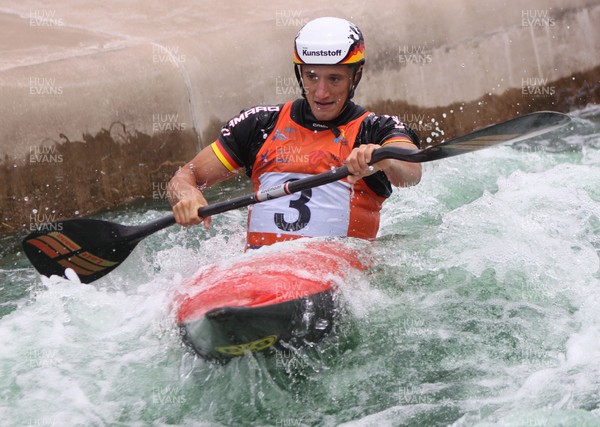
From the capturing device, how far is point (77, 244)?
4.53 meters

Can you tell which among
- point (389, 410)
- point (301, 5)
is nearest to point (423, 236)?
point (389, 410)

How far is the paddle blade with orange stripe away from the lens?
450 cm

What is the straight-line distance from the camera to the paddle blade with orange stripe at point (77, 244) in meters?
4.50

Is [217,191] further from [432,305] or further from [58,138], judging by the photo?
[432,305]

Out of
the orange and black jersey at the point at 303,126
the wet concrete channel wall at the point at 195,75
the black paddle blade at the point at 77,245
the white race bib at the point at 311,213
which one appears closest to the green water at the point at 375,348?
the black paddle blade at the point at 77,245

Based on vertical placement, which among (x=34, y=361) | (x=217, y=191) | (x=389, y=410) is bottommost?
(x=389, y=410)

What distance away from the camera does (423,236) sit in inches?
185

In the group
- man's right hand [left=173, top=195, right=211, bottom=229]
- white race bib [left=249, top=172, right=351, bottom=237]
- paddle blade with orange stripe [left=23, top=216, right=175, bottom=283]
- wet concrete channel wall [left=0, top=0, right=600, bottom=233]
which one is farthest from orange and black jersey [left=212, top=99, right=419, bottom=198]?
wet concrete channel wall [left=0, top=0, right=600, bottom=233]

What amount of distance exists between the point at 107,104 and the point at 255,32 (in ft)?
4.56

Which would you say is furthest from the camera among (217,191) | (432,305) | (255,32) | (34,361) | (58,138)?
(255,32)

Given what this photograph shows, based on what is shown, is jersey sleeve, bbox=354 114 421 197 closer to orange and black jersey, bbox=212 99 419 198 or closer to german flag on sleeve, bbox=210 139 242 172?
orange and black jersey, bbox=212 99 419 198

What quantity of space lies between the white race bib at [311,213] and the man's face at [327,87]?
33 centimetres

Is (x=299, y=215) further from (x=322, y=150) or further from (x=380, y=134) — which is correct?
(x=380, y=134)

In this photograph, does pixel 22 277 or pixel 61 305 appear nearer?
pixel 61 305
